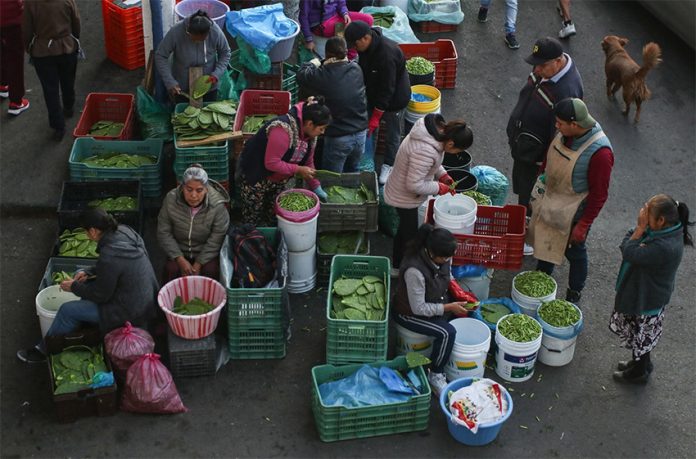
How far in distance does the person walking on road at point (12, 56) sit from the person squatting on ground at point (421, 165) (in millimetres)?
4632

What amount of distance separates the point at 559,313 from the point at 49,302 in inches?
164

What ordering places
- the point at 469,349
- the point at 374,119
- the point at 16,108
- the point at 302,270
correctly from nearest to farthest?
the point at 469,349
the point at 302,270
the point at 374,119
the point at 16,108

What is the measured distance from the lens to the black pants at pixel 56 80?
31.4ft

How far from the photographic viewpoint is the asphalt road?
6.76m

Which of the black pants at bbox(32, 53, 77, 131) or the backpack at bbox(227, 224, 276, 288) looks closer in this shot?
the backpack at bbox(227, 224, 276, 288)

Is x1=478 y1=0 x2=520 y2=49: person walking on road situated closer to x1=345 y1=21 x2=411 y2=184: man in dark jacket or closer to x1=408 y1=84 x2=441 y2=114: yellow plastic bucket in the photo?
x1=408 y1=84 x2=441 y2=114: yellow plastic bucket

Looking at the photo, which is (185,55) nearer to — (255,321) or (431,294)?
(255,321)

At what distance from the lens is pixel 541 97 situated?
26.0 feet

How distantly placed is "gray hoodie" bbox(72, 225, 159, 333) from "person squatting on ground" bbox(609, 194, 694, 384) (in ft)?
11.9

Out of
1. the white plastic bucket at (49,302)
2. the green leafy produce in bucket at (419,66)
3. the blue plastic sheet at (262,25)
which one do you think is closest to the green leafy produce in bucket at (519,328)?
the white plastic bucket at (49,302)

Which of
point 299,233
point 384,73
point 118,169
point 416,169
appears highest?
point 384,73

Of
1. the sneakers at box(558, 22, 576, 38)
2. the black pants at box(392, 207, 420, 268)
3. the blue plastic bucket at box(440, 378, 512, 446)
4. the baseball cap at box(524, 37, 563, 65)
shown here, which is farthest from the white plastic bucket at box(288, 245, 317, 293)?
the sneakers at box(558, 22, 576, 38)

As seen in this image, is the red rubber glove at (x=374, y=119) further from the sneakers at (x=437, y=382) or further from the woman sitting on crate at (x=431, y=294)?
the sneakers at (x=437, y=382)

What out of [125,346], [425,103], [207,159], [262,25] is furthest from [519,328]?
[262,25]
